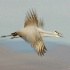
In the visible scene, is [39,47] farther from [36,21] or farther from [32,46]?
[36,21]

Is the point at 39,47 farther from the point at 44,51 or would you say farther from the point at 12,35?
the point at 12,35

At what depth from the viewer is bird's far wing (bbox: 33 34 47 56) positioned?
3.21 meters

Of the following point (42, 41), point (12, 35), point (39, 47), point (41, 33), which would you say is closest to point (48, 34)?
point (41, 33)

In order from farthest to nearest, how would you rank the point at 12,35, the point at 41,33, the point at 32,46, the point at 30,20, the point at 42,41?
the point at 12,35
the point at 30,20
the point at 41,33
the point at 42,41
the point at 32,46

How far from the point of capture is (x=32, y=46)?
127 inches

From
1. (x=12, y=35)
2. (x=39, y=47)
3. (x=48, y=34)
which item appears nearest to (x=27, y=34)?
(x=39, y=47)

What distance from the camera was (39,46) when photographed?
3.29 meters

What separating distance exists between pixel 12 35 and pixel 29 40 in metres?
1.41

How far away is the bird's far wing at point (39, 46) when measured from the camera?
321 cm

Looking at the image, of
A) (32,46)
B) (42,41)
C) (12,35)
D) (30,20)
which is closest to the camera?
(32,46)

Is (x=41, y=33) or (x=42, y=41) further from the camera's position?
(x=41, y=33)

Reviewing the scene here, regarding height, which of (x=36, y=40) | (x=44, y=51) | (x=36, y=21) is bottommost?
(x=44, y=51)

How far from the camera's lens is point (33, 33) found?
10.9 ft

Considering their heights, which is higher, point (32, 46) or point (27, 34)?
point (27, 34)
